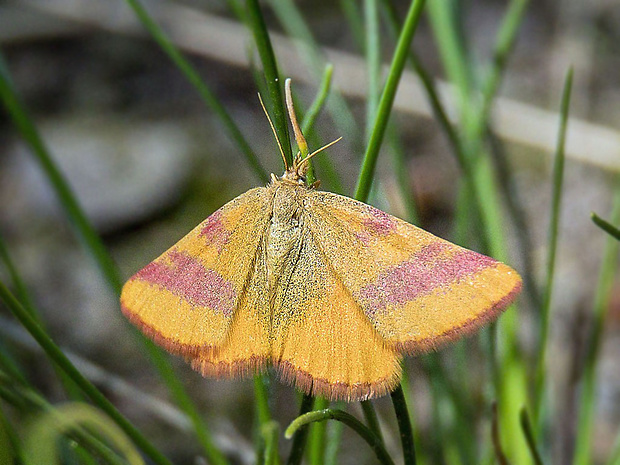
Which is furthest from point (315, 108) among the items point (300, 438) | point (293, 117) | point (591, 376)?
point (591, 376)

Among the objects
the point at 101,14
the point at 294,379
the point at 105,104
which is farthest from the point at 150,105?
the point at 294,379

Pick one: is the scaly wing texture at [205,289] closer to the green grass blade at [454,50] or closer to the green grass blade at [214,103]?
the green grass blade at [214,103]

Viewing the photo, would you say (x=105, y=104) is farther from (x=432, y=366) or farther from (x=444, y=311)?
(x=444, y=311)

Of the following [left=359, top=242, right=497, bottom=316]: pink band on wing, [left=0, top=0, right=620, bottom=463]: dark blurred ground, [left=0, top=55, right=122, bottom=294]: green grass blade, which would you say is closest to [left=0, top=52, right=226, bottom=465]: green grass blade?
[left=0, top=55, right=122, bottom=294]: green grass blade

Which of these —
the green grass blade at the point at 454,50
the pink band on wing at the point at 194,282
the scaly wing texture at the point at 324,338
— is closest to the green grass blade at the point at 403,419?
the scaly wing texture at the point at 324,338

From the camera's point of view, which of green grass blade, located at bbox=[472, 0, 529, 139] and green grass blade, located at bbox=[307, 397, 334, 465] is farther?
green grass blade, located at bbox=[472, 0, 529, 139]

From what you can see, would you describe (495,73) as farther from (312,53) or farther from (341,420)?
(341,420)

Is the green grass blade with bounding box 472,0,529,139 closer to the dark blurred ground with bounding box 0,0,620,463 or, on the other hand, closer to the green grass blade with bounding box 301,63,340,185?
the green grass blade with bounding box 301,63,340,185
